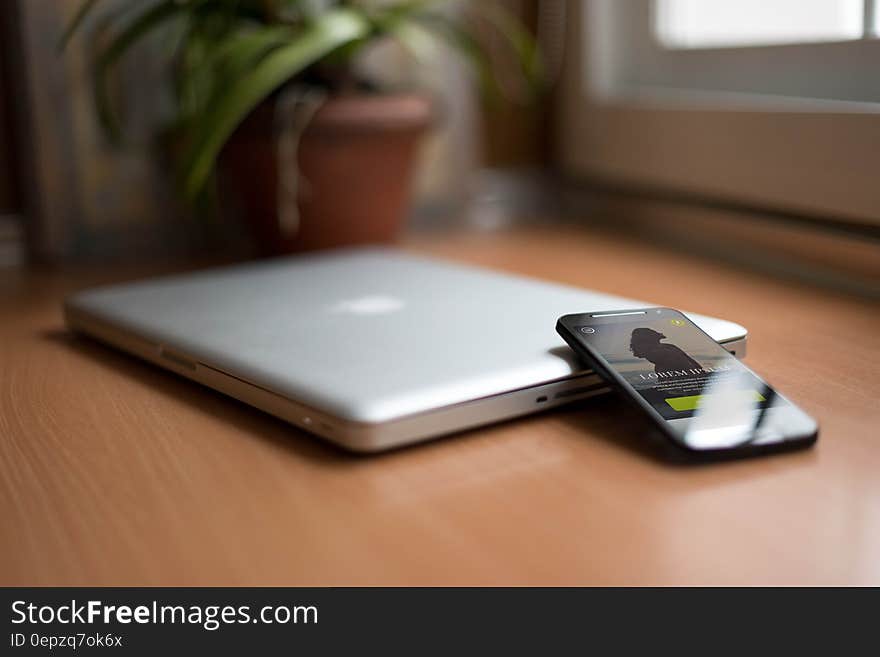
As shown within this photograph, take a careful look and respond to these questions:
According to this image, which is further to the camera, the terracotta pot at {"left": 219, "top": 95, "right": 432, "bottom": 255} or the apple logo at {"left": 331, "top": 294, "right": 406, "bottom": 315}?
the terracotta pot at {"left": 219, "top": 95, "right": 432, "bottom": 255}

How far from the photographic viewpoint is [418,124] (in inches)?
39.5

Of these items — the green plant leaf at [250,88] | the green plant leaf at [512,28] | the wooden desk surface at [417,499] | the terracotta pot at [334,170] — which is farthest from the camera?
the green plant leaf at [512,28]

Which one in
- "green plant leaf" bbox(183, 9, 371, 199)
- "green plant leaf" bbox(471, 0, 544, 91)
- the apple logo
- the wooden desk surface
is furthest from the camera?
"green plant leaf" bbox(471, 0, 544, 91)

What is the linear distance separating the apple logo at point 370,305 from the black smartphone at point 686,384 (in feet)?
0.49

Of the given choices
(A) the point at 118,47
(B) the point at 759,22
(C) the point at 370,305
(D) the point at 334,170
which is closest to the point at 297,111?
(D) the point at 334,170

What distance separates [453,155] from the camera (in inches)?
48.8

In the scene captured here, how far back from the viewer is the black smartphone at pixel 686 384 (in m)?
0.46

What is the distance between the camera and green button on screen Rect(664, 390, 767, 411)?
48cm

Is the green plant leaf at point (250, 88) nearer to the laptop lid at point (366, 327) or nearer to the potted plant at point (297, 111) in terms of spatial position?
the potted plant at point (297, 111)

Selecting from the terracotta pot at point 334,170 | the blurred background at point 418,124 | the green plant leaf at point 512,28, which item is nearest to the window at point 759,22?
the blurred background at point 418,124

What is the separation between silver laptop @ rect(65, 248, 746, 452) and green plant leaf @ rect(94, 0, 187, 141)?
0.31 metres

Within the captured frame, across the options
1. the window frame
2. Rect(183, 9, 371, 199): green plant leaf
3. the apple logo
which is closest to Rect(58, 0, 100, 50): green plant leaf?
Rect(183, 9, 371, 199): green plant leaf

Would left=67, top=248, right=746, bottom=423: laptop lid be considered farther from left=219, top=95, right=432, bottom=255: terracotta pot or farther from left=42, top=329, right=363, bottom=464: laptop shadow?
left=219, top=95, right=432, bottom=255: terracotta pot
